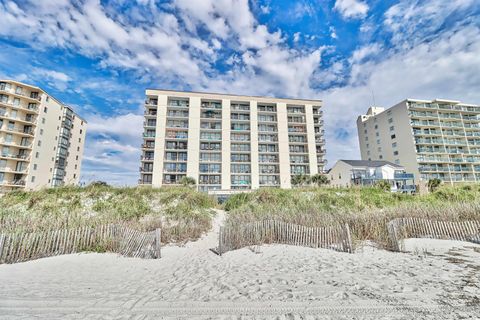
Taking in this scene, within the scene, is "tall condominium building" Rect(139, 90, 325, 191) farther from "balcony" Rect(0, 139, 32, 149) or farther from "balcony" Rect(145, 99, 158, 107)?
"balcony" Rect(0, 139, 32, 149)

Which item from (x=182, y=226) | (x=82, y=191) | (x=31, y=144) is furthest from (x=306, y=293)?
(x=31, y=144)

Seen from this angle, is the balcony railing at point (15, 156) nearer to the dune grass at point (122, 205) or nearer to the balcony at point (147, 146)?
the balcony at point (147, 146)

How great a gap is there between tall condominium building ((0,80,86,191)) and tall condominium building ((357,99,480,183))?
72794 millimetres

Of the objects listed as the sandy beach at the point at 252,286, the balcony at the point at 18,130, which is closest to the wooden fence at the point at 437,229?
the sandy beach at the point at 252,286

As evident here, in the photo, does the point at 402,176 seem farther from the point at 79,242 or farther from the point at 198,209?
the point at 79,242

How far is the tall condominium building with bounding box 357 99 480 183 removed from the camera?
5244 cm

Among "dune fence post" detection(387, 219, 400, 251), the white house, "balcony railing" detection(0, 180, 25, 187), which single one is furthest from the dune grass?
the white house

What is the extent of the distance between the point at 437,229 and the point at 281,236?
8194 millimetres

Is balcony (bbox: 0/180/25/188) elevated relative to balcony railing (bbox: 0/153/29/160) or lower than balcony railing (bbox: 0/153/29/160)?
lower

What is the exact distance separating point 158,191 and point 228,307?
1808cm

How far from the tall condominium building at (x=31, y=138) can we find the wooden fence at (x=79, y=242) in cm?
3527

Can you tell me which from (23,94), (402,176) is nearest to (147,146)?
(23,94)

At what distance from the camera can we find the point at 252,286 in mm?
5652

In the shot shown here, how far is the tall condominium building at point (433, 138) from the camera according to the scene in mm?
52438
